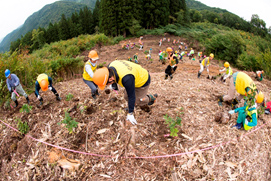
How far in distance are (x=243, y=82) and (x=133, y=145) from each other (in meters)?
3.09

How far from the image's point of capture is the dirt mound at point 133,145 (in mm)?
2574

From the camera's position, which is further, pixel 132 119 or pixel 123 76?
pixel 132 119

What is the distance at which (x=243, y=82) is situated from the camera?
3.39 m

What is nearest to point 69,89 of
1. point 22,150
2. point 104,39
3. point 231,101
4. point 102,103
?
point 102,103

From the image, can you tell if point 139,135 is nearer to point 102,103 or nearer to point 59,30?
point 102,103

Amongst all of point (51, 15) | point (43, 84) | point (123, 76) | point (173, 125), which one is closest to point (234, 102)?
point (173, 125)

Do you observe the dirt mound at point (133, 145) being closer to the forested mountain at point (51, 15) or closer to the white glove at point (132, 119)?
the white glove at point (132, 119)

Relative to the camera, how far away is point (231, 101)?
412 cm

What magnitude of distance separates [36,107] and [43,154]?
1.77 m

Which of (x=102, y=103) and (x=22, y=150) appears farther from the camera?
(x=102, y=103)

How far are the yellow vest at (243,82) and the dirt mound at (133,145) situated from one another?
2.46ft

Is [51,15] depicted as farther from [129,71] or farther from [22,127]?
[129,71]

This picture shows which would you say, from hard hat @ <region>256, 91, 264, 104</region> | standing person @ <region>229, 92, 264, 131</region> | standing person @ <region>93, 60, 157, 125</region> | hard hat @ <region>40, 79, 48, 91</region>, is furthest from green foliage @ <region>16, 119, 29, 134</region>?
hard hat @ <region>256, 91, 264, 104</region>

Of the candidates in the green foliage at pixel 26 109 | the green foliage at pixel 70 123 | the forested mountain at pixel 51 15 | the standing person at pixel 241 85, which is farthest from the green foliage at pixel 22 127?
the forested mountain at pixel 51 15
